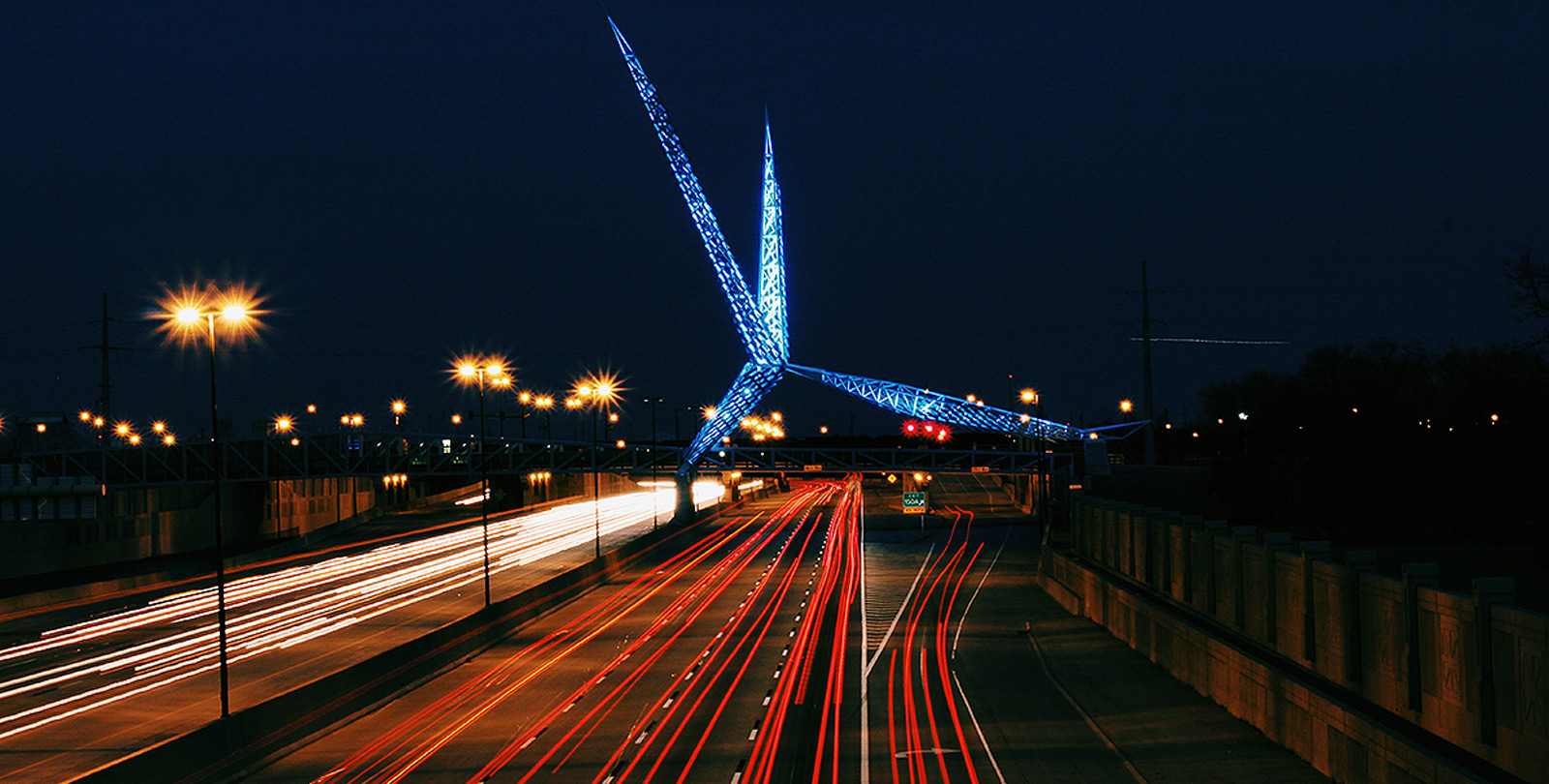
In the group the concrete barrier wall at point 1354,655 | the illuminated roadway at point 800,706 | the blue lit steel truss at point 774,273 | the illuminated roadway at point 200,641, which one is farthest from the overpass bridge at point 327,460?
the concrete barrier wall at point 1354,655

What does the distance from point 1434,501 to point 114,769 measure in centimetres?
4727

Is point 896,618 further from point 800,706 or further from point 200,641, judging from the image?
point 200,641

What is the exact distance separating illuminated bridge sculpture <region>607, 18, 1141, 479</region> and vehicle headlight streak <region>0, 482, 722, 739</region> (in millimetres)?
15676

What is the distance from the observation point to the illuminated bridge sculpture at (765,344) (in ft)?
287

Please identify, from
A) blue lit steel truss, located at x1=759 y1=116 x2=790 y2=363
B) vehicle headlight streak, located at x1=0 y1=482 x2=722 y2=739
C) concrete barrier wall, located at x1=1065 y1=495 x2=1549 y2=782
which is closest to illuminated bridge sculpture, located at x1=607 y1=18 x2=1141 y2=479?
blue lit steel truss, located at x1=759 y1=116 x2=790 y2=363

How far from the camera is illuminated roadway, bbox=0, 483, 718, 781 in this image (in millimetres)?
26953

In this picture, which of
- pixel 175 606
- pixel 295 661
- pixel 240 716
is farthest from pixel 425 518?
pixel 240 716

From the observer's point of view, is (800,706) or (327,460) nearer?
(800,706)

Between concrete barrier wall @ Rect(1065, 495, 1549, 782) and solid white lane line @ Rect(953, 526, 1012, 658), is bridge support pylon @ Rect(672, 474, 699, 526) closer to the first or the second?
solid white lane line @ Rect(953, 526, 1012, 658)

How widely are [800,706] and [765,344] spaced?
208ft

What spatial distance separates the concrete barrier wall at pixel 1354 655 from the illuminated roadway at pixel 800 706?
2.94 feet

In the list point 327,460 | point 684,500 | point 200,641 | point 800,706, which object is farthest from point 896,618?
point 327,460

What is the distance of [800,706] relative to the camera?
88.6 ft

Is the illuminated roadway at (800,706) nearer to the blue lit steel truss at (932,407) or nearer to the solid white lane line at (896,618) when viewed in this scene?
the solid white lane line at (896,618)
